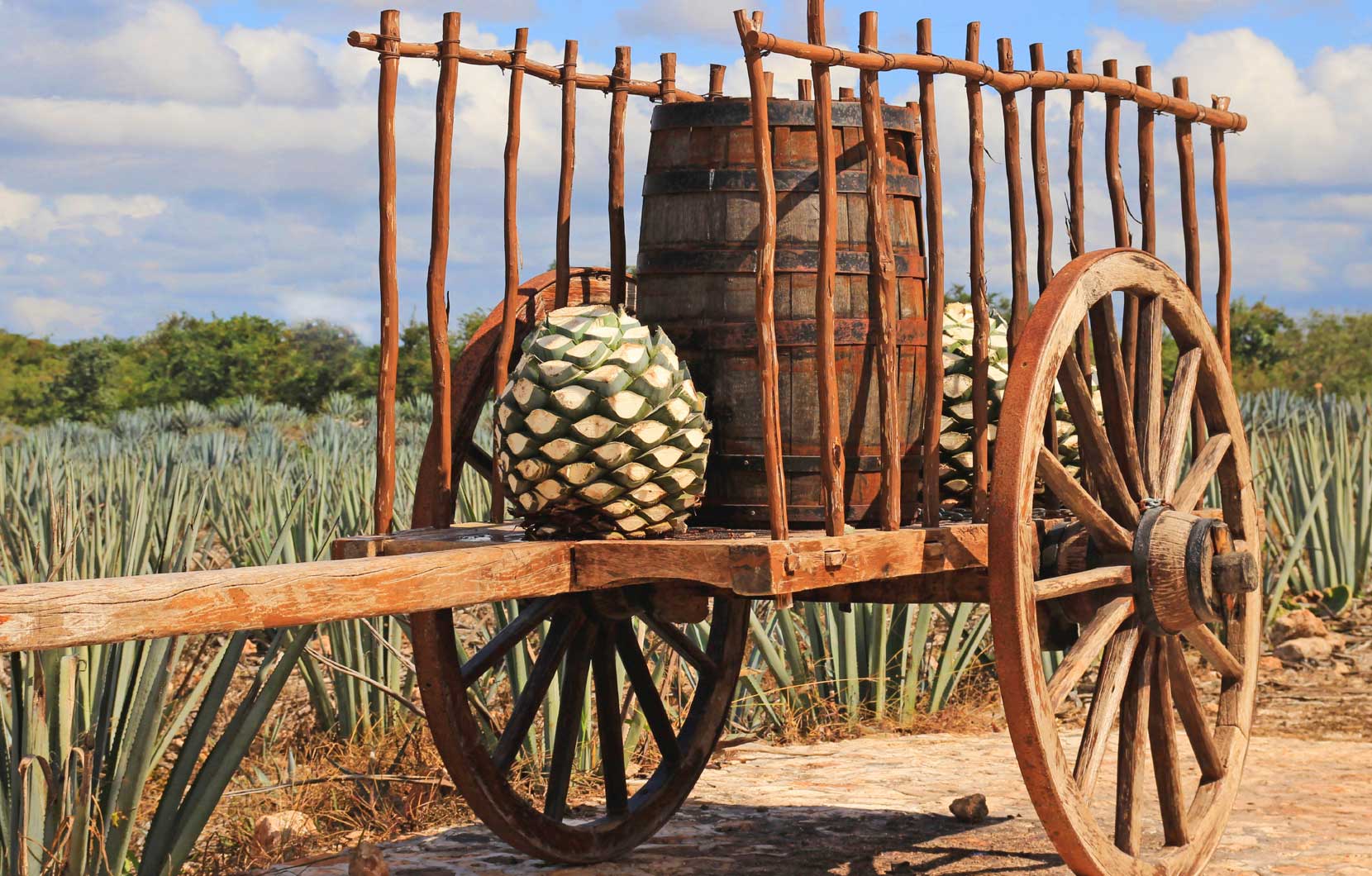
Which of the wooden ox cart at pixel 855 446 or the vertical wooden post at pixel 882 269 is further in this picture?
A: the vertical wooden post at pixel 882 269

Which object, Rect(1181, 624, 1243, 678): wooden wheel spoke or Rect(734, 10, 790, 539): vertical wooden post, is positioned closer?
Rect(734, 10, 790, 539): vertical wooden post

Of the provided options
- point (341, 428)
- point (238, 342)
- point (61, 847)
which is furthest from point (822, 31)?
point (238, 342)

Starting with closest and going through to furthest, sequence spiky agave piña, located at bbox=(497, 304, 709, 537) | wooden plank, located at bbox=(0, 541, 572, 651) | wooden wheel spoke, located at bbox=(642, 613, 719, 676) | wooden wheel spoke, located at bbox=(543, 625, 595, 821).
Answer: wooden plank, located at bbox=(0, 541, 572, 651), spiky agave piña, located at bbox=(497, 304, 709, 537), wooden wheel spoke, located at bbox=(543, 625, 595, 821), wooden wheel spoke, located at bbox=(642, 613, 719, 676)

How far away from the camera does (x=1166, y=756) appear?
3457 mm

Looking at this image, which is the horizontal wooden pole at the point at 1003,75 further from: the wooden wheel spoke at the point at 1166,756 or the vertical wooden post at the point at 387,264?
the wooden wheel spoke at the point at 1166,756

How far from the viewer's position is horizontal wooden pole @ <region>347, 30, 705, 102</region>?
3025mm

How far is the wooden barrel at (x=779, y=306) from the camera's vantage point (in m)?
3.14

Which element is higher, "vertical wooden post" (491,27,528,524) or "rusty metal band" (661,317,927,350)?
"vertical wooden post" (491,27,528,524)

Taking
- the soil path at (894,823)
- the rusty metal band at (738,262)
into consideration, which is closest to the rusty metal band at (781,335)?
the rusty metal band at (738,262)

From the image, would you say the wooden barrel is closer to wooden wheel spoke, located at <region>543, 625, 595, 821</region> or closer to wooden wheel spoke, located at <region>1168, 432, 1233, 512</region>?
wooden wheel spoke, located at <region>543, 625, 595, 821</region>

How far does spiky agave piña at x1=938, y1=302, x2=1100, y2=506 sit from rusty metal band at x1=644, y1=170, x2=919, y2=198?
0.38 meters

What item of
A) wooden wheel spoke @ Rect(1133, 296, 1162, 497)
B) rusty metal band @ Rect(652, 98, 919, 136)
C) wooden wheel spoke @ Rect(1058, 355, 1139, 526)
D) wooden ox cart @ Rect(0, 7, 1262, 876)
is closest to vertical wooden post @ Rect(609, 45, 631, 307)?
wooden ox cart @ Rect(0, 7, 1262, 876)

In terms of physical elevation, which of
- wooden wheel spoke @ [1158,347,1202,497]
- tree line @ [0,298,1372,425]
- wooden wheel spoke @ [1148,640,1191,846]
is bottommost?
wooden wheel spoke @ [1148,640,1191,846]

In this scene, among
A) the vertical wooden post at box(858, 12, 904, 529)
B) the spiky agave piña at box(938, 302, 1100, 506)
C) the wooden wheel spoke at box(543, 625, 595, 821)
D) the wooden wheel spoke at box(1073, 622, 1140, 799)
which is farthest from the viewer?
the wooden wheel spoke at box(543, 625, 595, 821)
